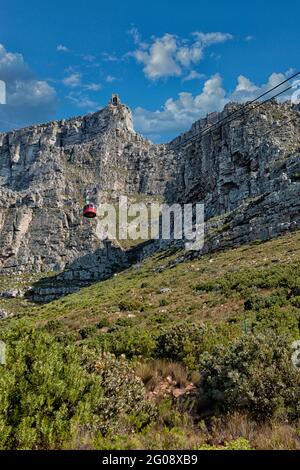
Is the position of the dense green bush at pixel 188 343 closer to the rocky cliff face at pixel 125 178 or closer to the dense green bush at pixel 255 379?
the dense green bush at pixel 255 379

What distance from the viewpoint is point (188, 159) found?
318ft

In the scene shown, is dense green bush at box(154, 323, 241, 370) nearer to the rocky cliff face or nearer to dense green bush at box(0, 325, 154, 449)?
dense green bush at box(0, 325, 154, 449)

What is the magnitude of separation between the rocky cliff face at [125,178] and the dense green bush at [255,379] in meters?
24.7

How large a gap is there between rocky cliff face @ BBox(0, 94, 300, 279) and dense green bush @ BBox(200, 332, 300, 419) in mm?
24718

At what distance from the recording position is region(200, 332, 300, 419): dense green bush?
7.10 metres

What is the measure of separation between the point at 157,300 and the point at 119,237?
6397cm

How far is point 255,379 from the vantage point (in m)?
7.35

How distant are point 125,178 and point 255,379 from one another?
114650 millimetres

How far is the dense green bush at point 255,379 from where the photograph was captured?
7.10 meters

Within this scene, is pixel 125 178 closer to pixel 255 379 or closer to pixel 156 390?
pixel 156 390

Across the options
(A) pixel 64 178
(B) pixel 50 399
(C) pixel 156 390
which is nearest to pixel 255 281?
(C) pixel 156 390

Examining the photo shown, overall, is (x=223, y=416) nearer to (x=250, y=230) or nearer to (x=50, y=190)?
(x=250, y=230)

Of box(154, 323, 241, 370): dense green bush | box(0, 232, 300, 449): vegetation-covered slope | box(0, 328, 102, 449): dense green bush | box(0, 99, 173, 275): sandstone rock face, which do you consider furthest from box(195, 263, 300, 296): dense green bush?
box(0, 99, 173, 275): sandstone rock face
